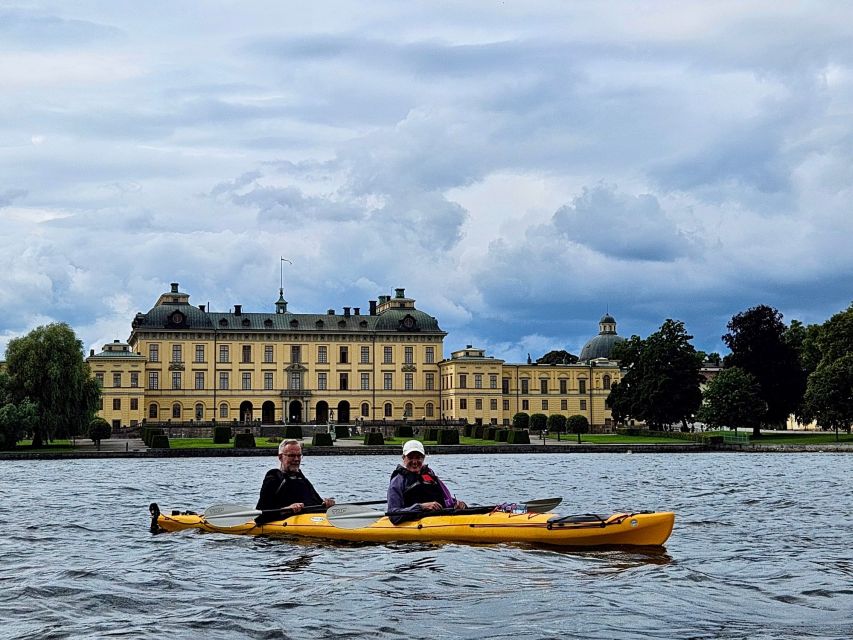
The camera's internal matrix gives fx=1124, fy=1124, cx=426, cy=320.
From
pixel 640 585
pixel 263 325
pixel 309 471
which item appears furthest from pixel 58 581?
pixel 263 325

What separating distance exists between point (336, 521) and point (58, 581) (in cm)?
475

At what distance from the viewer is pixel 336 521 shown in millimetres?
18359

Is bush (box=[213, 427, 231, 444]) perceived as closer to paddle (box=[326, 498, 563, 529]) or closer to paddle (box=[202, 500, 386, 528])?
paddle (box=[202, 500, 386, 528])

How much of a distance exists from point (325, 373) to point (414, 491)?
83312 mm

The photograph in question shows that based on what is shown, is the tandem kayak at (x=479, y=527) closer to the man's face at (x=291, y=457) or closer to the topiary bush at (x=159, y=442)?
the man's face at (x=291, y=457)

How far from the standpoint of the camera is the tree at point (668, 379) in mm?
82750

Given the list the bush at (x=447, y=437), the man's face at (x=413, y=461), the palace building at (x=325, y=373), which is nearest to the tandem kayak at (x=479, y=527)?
the man's face at (x=413, y=461)

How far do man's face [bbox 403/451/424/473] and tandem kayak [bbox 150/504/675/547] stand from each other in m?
0.77

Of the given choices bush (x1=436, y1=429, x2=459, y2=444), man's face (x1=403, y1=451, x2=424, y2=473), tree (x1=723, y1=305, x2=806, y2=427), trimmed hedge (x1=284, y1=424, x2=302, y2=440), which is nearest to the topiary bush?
trimmed hedge (x1=284, y1=424, x2=302, y2=440)

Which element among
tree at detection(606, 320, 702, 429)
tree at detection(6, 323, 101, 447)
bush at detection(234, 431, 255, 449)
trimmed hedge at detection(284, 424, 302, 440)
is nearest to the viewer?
tree at detection(6, 323, 101, 447)

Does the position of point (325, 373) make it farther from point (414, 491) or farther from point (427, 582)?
point (427, 582)

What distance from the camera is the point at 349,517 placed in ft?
60.3

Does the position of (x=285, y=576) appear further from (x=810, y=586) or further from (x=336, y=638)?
(x=810, y=586)

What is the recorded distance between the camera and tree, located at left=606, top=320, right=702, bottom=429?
271ft
